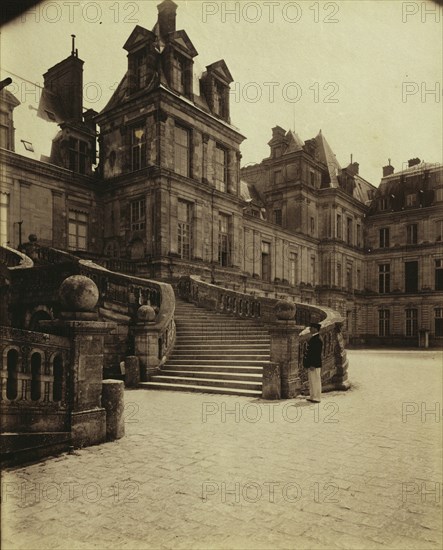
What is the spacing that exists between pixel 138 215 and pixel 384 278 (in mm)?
28008

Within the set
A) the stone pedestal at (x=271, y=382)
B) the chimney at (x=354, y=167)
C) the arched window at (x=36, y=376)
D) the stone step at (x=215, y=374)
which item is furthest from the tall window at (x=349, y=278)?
the arched window at (x=36, y=376)

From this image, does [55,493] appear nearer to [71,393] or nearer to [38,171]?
[71,393]

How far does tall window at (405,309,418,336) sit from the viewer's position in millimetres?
38516

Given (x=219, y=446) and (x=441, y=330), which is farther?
(x=441, y=330)

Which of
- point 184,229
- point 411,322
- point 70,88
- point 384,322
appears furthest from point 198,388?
point 384,322

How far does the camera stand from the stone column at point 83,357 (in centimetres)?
569

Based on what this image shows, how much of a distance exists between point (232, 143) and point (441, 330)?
24.4 meters

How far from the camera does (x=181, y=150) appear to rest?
853 inches

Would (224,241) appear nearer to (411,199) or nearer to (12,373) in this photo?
(12,373)

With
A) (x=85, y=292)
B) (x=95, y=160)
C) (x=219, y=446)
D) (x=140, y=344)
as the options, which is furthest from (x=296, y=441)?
(x=95, y=160)

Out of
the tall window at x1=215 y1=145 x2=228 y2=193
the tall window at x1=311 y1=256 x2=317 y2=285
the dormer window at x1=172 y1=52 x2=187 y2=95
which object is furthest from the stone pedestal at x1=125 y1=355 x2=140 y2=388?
the tall window at x1=311 y1=256 x2=317 y2=285

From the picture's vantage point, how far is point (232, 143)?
2453cm

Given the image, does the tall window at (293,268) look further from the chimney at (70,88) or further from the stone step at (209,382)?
the stone step at (209,382)

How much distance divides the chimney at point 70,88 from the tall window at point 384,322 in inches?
1186
